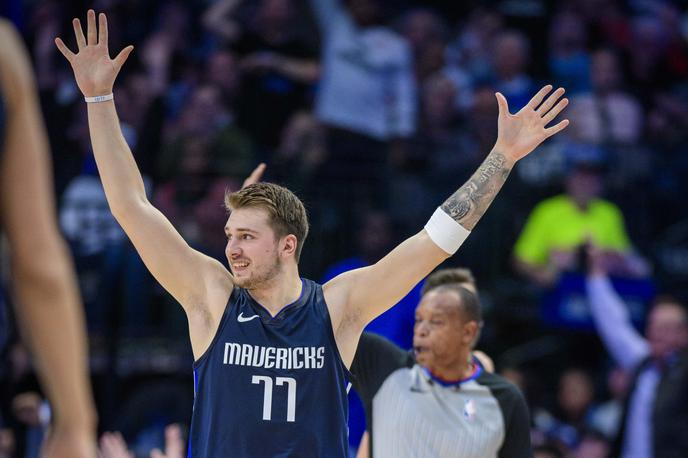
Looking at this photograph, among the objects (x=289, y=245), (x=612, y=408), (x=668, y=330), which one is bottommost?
(x=612, y=408)

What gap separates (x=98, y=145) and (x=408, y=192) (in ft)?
18.7

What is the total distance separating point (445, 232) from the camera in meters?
4.34

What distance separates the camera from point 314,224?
928 cm

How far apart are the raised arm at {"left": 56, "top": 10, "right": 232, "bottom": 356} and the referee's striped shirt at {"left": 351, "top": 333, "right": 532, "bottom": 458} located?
4.01 ft

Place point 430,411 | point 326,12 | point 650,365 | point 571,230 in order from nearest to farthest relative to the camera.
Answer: point 430,411 → point 650,365 → point 571,230 → point 326,12

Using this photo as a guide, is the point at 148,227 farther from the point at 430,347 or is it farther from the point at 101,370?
the point at 101,370

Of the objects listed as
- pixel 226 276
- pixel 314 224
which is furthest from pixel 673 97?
pixel 226 276

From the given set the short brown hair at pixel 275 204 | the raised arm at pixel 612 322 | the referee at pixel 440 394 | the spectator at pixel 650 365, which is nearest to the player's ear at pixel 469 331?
the referee at pixel 440 394

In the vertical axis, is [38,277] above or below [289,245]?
below

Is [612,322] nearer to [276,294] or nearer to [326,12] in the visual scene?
Result: [326,12]

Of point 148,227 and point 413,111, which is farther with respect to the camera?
point 413,111

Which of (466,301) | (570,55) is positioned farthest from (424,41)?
(466,301)

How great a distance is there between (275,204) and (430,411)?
1509mm

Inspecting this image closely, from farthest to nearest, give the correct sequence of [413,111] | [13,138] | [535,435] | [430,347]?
1. [413,111]
2. [535,435]
3. [430,347]
4. [13,138]
